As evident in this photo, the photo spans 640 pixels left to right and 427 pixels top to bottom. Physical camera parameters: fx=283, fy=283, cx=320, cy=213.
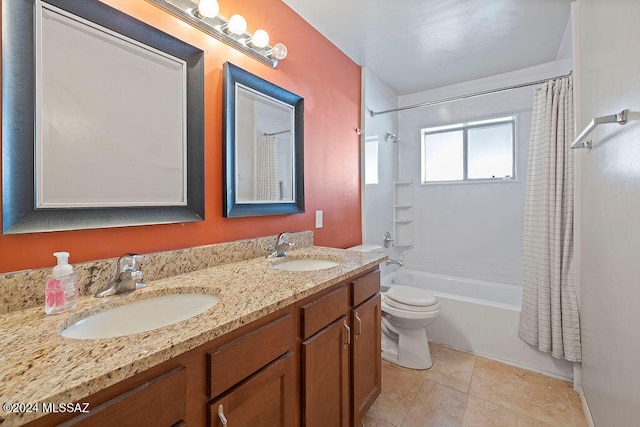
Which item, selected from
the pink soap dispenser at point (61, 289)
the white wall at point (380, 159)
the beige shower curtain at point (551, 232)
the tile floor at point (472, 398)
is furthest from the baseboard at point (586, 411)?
the pink soap dispenser at point (61, 289)

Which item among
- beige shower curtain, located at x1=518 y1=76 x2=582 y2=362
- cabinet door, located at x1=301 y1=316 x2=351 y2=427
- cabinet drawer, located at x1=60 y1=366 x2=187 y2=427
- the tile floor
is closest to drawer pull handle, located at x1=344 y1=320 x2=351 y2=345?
cabinet door, located at x1=301 y1=316 x2=351 y2=427

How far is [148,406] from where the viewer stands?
552 mm

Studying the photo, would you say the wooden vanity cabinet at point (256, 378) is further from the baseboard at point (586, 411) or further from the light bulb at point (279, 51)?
the baseboard at point (586, 411)

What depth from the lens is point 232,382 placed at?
28.8 inches

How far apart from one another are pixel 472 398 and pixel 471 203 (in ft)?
5.99

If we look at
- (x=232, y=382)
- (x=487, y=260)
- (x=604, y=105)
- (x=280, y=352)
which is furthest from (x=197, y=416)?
(x=487, y=260)

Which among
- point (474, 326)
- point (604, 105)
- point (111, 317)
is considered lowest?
point (474, 326)

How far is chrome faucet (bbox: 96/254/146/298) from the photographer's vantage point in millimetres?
913

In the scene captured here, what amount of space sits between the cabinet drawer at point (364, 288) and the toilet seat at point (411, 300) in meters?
0.60

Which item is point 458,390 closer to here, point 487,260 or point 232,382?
point 487,260

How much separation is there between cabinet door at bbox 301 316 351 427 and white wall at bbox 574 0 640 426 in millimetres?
985

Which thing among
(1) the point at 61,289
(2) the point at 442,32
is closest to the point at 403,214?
(2) the point at 442,32

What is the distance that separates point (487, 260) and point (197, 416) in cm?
292

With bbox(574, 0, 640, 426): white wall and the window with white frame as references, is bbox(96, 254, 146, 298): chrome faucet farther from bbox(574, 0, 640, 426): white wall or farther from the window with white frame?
the window with white frame
